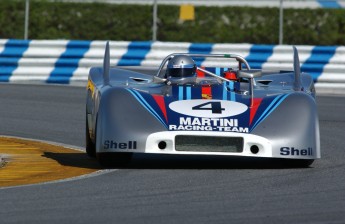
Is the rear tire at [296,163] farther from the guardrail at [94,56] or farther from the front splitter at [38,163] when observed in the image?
the guardrail at [94,56]

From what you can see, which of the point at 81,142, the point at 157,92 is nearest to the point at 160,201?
the point at 157,92

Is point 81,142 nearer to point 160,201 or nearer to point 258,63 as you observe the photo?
point 160,201

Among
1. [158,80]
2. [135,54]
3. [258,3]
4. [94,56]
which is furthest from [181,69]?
[258,3]

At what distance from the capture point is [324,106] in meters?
17.8

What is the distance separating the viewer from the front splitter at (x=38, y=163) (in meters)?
10.0

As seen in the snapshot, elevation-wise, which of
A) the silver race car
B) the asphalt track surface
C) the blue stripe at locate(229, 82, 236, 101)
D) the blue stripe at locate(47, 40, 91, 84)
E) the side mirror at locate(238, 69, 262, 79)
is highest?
the side mirror at locate(238, 69, 262, 79)

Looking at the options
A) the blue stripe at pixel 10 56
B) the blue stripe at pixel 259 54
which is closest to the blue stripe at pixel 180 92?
the blue stripe at pixel 259 54

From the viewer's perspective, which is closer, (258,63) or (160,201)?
(160,201)

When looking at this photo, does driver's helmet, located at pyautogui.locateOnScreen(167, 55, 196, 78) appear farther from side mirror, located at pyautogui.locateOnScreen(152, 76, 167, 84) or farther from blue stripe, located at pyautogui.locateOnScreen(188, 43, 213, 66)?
blue stripe, located at pyautogui.locateOnScreen(188, 43, 213, 66)

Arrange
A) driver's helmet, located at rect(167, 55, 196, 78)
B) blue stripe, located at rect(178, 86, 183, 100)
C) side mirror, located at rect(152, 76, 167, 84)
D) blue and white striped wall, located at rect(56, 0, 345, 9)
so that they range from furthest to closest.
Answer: blue and white striped wall, located at rect(56, 0, 345, 9) → side mirror, located at rect(152, 76, 167, 84) → driver's helmet, located at rect(167, 55, 196, 78) → blue stripe, located at rect(178, 86, 183, 100)

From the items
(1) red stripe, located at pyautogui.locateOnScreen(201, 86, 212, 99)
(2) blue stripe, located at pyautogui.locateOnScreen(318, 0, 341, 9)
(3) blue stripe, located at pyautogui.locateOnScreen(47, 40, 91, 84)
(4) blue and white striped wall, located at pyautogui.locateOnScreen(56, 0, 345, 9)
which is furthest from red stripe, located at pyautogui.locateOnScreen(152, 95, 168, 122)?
(2) blue stripe, located at pyautogui.locateOnScreen(318, 0, 341, 9)

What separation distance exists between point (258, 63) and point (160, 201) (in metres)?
12.3

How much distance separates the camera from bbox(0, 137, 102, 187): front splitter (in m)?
10.0

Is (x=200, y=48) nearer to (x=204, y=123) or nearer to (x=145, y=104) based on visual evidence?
(x=145, y=104)
